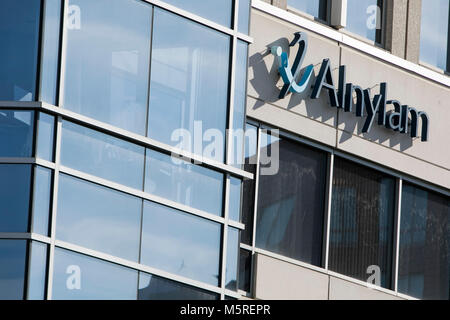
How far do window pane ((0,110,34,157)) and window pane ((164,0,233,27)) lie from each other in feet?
9.15

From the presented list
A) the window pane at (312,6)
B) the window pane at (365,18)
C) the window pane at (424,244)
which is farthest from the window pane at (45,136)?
the window pane at (424,244)

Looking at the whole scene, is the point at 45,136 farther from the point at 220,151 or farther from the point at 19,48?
the point at 220,151

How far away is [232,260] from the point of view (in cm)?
1897

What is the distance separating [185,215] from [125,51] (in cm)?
220

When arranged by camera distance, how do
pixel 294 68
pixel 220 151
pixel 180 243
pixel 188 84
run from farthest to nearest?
pixel 294 68 → pixel 220 151 → pixel 188 84 → pixel 180 243

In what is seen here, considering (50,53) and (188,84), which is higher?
(188,84)

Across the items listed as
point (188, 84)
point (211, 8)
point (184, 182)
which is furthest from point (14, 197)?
point (211, 8)

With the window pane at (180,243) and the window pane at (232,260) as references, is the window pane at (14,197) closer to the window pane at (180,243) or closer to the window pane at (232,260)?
the window pane at (180,243)

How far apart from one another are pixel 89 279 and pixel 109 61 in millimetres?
2691

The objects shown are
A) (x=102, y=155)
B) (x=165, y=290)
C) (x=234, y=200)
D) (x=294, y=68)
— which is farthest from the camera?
(x=294, y=68)

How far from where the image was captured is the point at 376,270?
24.4 metres

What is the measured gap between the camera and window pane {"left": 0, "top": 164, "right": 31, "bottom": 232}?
16.5m

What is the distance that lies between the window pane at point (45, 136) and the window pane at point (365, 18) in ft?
28.6
